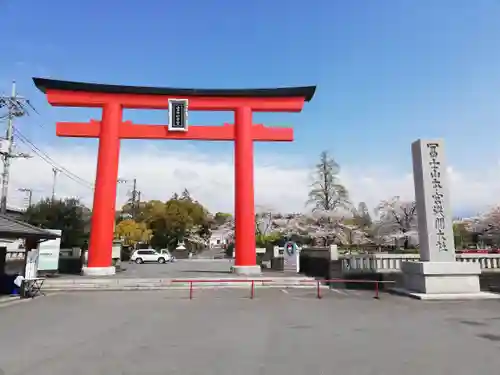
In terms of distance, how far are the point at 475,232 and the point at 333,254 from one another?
3217 cm

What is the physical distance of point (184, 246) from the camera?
205 feet

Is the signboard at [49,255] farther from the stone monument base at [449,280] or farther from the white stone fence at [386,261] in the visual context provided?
the stone monument base at [449,280]

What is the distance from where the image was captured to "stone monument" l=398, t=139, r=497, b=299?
43.6 ft

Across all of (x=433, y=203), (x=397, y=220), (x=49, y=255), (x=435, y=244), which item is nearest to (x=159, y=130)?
(x=49, y=255)

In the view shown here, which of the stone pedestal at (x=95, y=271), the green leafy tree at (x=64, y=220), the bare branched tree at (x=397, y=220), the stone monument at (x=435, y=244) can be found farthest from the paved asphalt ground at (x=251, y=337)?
the bare branched tree at (x=397, y=220)

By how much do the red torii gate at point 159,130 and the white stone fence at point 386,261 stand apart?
4824 millimetres

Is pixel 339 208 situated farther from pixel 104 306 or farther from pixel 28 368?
pixel 28 368

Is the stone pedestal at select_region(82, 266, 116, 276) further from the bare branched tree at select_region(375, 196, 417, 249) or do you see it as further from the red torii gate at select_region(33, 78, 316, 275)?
the bare branched tree at select_region(375, 196, 417, 249)

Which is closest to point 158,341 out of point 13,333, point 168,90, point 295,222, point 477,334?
point 13,333

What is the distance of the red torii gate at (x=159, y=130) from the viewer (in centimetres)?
1923

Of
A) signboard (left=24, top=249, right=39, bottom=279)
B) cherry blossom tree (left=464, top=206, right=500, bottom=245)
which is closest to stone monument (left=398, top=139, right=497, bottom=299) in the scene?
signboard (left=24, top=249, right=39, bottom=279)

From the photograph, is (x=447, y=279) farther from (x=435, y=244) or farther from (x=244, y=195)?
(x=244, y=195)

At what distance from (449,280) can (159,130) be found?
15.2 meters

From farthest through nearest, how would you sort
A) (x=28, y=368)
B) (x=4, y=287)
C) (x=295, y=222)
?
(x=295, y=222), (x=4, y=287), (x=28, y=368)
